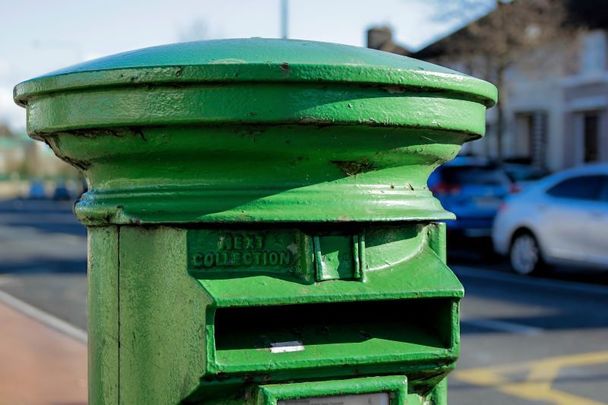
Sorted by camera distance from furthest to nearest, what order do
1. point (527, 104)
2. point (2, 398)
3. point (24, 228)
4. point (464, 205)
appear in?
point (527, 104)
point (24, 228)
point (464, 205)
point (2, 398)

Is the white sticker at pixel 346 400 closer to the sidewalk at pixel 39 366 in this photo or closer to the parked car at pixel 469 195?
the sidewalk at pixel 39 366

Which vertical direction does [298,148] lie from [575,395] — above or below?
above

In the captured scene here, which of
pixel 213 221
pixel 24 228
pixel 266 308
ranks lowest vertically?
pixel 24 228

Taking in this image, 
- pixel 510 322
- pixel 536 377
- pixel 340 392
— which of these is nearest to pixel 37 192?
pixel 510 322

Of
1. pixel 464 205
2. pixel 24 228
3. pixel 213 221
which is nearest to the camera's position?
pixel 213 221

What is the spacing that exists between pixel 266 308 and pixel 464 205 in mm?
11307

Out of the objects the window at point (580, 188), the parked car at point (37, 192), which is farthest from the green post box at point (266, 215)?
the parked car at point (37, 192)

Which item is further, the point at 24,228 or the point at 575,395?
the point at 24,228

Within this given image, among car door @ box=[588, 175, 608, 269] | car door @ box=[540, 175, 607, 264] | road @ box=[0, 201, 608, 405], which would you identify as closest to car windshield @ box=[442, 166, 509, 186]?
road @ box=[0, 201, 608, 405]

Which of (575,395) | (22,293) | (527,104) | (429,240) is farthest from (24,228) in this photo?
(429,240)

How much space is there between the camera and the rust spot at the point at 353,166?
68.9 inches

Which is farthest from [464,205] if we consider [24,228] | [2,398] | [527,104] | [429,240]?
[527,104]

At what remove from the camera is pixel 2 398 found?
16.7 ft

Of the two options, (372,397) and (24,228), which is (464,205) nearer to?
(372,397)
